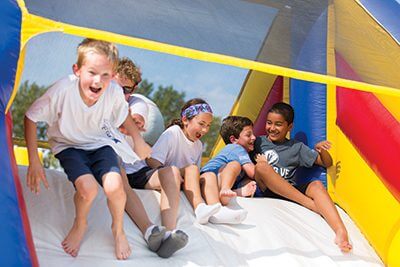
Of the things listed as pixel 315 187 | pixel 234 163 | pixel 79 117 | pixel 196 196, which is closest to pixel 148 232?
pixel 196 196

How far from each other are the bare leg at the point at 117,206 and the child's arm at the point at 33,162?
20 cm

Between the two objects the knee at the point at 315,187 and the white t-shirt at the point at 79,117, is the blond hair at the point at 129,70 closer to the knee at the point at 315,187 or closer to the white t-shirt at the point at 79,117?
the white t-shirt at the point at 79,117

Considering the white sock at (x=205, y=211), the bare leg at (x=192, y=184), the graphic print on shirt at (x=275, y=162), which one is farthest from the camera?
the graphic print on shirt at (x=275, y=162)

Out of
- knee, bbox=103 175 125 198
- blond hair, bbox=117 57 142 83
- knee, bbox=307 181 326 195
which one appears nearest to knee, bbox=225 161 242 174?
knee, bbox=307 181 326 195

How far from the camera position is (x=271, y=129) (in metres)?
3.04

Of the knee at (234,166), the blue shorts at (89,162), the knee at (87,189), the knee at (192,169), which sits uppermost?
the blue shorts at (89,162)

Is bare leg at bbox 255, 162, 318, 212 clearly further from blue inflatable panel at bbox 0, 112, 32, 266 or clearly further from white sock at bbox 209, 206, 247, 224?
blue inflatable panel at bbox 0, 112, 32, 266

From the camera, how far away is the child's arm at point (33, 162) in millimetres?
2000

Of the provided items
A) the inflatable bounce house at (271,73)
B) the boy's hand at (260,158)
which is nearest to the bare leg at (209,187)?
the inflatable bounce house at (271,73)

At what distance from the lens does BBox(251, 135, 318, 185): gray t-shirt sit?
2955 mm

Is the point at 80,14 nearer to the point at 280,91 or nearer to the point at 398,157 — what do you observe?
the point at 398,157

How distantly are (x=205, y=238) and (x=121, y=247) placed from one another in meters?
0.36

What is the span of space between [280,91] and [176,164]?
3.71 ft

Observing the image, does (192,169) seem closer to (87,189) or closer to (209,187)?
(209,187)
